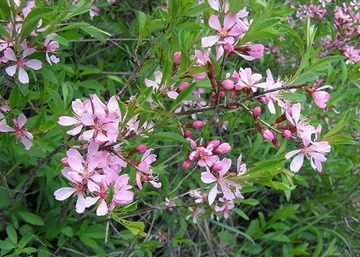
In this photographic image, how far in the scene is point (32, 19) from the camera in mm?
1202

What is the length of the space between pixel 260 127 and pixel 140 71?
48cm

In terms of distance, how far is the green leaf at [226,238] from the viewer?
2666 mm

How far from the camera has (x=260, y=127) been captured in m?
1.36

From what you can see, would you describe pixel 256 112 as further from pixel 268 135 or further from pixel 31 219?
pixel 31 219

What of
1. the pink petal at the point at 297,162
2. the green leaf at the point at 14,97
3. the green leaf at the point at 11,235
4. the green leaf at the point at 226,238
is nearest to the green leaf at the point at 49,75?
the green leaf at the point at 14,97

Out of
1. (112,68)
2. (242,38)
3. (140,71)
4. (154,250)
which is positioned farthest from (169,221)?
(242,38)

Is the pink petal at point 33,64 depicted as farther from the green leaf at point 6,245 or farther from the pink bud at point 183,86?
the green leaf at point 6,245

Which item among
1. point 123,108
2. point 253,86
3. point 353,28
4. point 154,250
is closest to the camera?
point 123,108

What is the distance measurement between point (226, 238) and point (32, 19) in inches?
72.7

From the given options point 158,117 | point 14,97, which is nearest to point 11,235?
point 14,97

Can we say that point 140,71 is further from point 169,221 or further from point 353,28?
point 353,28

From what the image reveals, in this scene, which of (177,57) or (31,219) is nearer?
(177,57)

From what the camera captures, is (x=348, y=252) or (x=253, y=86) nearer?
(x=253, y=86)

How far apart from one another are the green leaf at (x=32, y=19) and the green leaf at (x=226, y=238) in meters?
1.74
